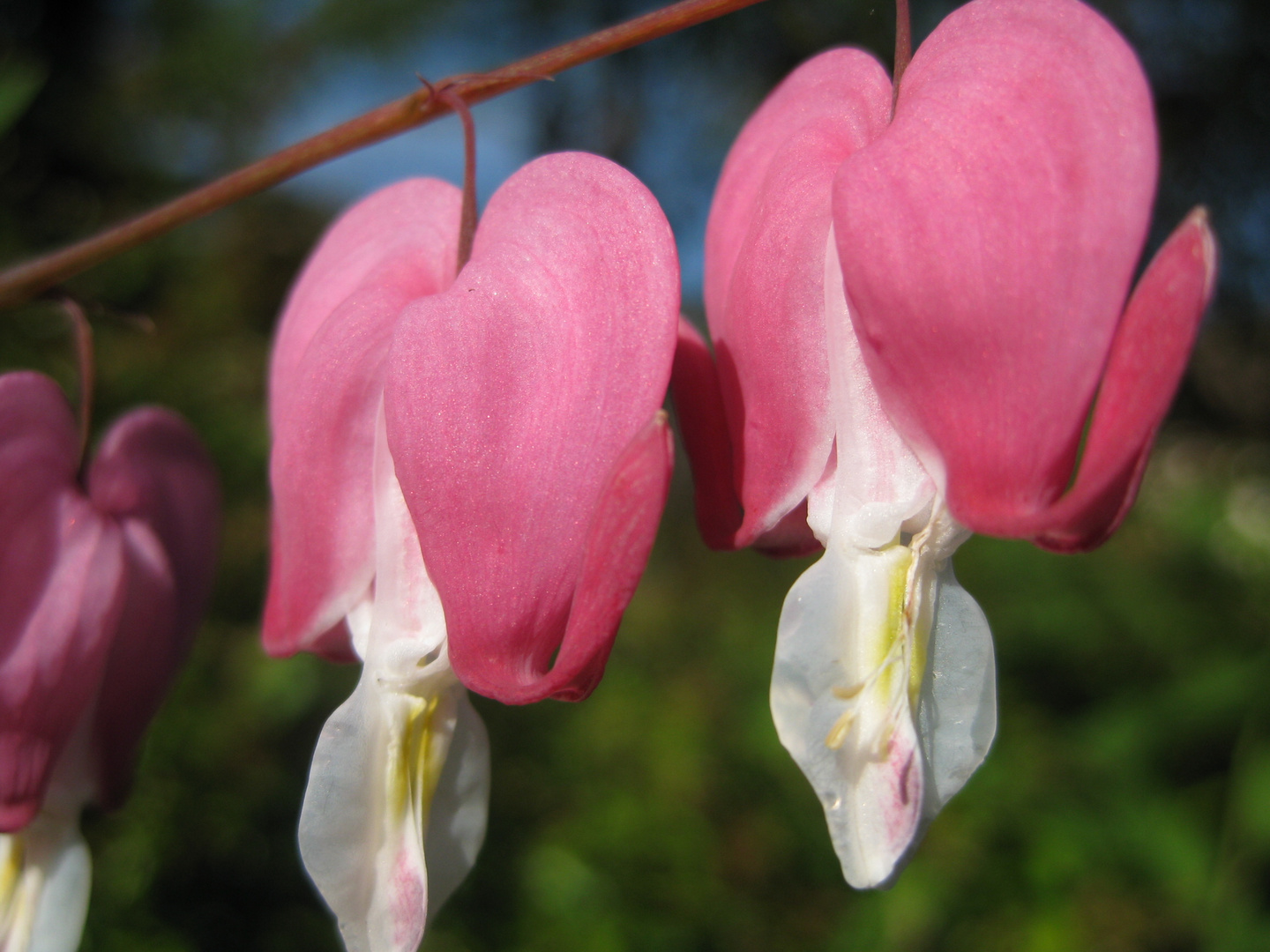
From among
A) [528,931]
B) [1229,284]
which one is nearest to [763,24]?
[1229,284]

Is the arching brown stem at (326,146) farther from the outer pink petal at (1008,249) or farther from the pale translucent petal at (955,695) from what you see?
the pale translucent petal at (955,695)

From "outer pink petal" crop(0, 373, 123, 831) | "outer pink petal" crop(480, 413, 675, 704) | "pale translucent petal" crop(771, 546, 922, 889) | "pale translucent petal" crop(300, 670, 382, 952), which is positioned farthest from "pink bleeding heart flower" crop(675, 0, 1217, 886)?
"outer pink petal" crop(0, 373, 123, 831)

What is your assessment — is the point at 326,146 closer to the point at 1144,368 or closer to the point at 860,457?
the point at 860,457

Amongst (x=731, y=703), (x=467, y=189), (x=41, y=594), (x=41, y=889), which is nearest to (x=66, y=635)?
(x=41, y=594)

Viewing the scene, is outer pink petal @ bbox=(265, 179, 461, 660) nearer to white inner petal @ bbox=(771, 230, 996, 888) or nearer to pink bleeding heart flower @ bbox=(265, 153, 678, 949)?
pink bleeding heart flower @ bbox=(265, 153, 678, 949)

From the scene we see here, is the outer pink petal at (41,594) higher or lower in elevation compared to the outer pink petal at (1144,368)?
lower

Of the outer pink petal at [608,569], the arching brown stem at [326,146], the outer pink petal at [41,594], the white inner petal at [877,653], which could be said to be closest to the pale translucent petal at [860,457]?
the white inner petal at [877,653]
